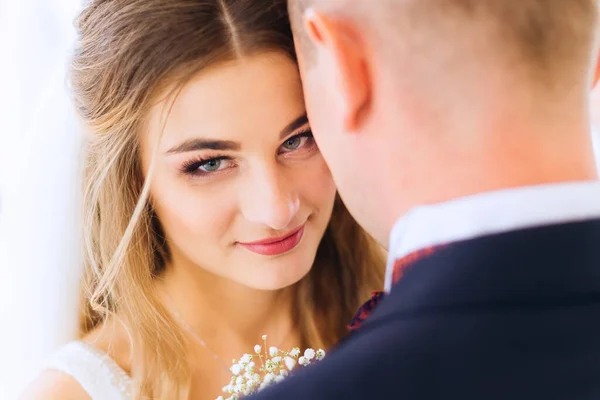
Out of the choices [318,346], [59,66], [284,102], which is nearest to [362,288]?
[318,346]

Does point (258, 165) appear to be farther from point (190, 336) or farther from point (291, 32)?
point (190, 336)

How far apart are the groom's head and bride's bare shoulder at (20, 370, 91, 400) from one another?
682 millimetres

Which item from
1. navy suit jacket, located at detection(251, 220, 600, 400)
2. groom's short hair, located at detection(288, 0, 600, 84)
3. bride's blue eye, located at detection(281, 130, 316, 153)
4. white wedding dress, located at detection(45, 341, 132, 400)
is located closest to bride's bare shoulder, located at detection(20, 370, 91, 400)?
white wedding dress, located at detection(45, 341, 132, 400)

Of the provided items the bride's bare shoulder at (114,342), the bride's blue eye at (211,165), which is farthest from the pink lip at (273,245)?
the bride's bare shoulder at (114,342)

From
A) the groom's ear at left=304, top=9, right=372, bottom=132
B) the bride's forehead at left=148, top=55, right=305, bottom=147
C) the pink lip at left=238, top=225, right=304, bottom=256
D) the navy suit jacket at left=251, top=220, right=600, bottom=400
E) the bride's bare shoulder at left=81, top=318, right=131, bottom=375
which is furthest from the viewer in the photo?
the bride's bare shoulder at left=81, top=318, right=131, bottom=375

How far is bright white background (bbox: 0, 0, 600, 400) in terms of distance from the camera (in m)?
1.17

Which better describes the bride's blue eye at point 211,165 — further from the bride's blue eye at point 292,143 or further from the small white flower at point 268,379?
the small white flower at point 268,379

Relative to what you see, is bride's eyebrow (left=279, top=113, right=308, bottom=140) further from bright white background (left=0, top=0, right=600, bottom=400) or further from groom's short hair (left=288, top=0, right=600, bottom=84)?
bright white background (left=0, top=0, right=600, bottom=400)

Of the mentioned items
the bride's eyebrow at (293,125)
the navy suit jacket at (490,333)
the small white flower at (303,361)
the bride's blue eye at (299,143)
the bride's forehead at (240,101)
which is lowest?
the small white flower at (303,361)

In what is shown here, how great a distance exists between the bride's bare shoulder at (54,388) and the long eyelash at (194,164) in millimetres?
428

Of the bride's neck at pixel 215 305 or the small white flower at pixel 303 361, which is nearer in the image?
the small white flower at pixel 303 361

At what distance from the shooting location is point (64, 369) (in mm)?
1136

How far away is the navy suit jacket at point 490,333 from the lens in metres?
0.53

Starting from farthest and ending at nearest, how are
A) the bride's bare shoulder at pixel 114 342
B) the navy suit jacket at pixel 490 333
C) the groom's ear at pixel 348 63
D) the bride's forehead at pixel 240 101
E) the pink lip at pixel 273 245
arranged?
the bride's bare shoulder at pixel 114 342, the pink lip at pixel 273 245, the bride's forehead at pixel 240 101, the groom's ear at pixel 348 63, the navy suit jacket at pixel 490 333
